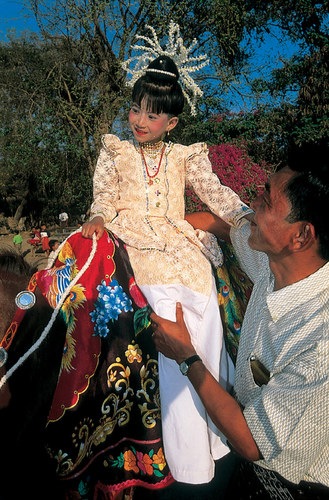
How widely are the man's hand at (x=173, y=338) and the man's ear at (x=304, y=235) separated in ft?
2.24

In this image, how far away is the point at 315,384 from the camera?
4.35 feet

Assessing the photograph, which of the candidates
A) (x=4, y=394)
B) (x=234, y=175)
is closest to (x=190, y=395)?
(x=4, y=394)

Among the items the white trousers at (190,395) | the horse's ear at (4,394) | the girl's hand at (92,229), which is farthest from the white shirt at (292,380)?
the horse's ear at (4,394)

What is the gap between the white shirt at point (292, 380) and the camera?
134cm

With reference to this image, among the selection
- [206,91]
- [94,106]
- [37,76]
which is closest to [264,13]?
[206,91]

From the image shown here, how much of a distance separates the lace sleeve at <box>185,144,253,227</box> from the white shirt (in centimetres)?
67

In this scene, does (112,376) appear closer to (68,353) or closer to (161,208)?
(68,353)

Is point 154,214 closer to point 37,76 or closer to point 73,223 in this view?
point 37,76

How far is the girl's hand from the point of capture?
1.93 metres

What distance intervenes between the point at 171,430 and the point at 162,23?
1019cm

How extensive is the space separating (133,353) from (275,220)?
0.95 m

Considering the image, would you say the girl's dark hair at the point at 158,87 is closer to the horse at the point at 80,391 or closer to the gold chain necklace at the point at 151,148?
the gold chain necklace at the point at 151,148

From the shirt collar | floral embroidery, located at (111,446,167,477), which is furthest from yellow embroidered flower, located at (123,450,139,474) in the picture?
the shirt collar

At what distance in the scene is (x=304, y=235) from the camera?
5.27 feet
